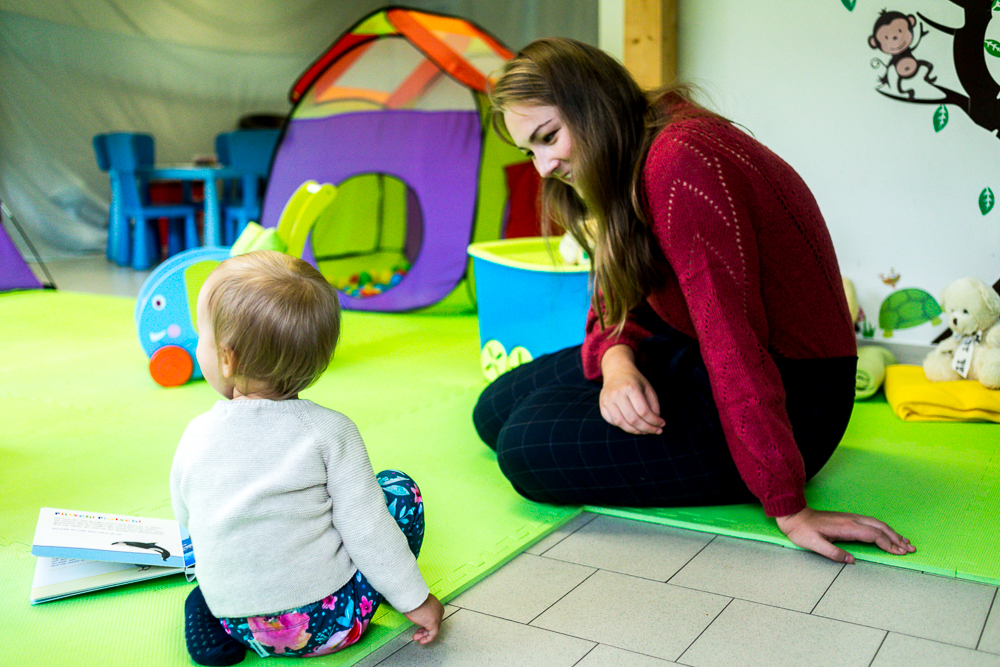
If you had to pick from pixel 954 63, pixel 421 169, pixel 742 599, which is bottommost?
pixel 742 599

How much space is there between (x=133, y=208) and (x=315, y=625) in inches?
188

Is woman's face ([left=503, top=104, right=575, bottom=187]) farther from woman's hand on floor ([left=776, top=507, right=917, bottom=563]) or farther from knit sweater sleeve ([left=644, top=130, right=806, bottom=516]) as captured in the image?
woman's hand on floor ([left=776, top=507, right=917, bottom=563])

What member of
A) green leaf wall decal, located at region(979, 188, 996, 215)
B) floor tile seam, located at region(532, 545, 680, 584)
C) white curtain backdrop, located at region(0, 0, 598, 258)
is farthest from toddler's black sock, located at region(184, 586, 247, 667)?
white curtain backdrop, located at region(0, 0, 598, 258)

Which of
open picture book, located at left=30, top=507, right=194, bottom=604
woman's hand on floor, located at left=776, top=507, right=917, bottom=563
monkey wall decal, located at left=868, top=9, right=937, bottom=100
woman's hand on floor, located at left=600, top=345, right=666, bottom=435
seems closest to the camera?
open picture book, located at left=30, top=507, right=194, bottom=604

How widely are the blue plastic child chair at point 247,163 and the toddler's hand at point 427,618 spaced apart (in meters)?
4.61

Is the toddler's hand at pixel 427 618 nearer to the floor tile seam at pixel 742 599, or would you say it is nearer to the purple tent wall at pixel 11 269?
the floor tile seam at pixel 742 599

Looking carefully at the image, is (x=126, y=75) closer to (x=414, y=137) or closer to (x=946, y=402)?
(x=414, y=137)

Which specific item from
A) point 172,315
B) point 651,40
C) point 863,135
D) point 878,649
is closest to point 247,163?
point 172,315

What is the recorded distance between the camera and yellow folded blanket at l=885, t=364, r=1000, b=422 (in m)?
1.86

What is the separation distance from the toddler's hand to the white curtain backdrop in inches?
191

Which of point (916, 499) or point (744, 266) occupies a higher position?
point (744, 266)

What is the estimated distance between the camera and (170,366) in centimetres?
235

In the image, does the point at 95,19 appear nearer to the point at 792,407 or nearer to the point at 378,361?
the point at 378,361

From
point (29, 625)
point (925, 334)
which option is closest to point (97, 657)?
point (29, 625)
